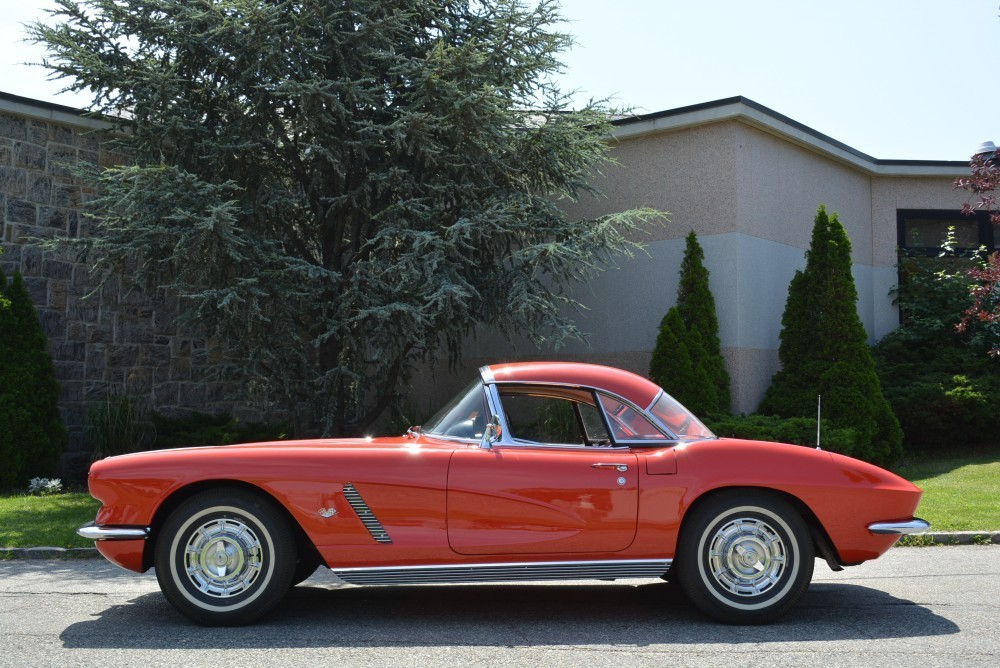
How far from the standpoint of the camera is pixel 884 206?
1611 cm

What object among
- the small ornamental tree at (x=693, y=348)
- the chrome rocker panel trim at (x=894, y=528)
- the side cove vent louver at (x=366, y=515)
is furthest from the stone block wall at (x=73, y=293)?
the chrome rocker panel trim at (x=894, y=528)

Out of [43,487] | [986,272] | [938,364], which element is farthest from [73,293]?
[938,364]

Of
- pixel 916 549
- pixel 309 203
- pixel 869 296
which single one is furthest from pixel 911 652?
pixel 869 296

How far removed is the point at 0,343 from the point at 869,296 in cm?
1286

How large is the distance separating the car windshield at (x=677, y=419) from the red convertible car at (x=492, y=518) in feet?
0.82

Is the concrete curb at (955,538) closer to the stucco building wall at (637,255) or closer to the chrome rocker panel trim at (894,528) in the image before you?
the chrome rocker panel trim at (894,528)

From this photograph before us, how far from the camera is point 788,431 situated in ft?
36.3

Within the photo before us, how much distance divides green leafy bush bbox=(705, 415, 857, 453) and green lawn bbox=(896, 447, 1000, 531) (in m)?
0.96

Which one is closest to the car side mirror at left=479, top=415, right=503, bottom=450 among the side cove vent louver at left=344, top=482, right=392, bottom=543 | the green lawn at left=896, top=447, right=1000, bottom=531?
the side cove vent louver at left=344, top=482, right=392, bottom=543

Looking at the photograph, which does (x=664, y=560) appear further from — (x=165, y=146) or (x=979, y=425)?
(x=979, y=425)

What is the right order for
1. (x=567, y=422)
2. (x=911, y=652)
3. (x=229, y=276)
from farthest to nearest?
(x=229, y=276)
(x=567, y=422)
(x=911, y=652)

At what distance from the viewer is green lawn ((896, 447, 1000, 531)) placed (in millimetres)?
8281

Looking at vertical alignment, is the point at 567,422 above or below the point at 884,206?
below

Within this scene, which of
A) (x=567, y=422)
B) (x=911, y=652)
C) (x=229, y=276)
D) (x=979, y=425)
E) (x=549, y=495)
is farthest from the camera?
(x=979, y=425)
